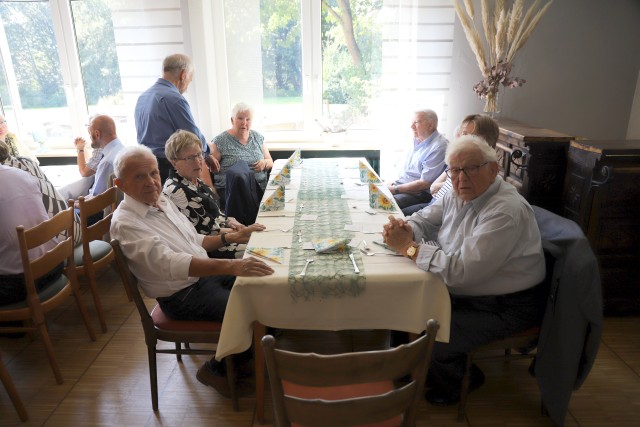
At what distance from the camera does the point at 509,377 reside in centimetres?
217

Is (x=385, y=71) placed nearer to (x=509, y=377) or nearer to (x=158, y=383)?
(x=509, y=377)

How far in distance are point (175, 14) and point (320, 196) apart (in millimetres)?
2382

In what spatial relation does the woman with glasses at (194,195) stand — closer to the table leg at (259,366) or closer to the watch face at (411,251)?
the table leg at (259,366)

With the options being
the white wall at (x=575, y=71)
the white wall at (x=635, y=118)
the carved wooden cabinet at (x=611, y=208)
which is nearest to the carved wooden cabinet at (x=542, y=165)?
the carved wooden cabinet at (x=611, y=208)

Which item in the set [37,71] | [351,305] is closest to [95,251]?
[351,305]

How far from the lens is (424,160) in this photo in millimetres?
3283

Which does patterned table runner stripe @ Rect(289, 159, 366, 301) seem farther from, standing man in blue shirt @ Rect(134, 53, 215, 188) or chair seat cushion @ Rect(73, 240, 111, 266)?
chair seat cushion @ Rect(73, 240, 111, 266)

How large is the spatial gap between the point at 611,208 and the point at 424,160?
1.23m

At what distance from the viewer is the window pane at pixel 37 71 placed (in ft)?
13.8

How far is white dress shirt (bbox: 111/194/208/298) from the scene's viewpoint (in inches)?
69.4

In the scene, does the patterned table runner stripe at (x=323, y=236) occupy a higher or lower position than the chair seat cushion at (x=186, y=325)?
higher

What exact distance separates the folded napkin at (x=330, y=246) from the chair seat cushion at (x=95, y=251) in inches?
63.6

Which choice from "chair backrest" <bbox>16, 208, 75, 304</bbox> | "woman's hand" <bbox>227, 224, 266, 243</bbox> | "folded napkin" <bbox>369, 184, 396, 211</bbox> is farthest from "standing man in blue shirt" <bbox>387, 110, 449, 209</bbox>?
"chair backrest" <bbox>16, 208, 75, 304</bbox>

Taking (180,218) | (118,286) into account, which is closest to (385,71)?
(180,218)
